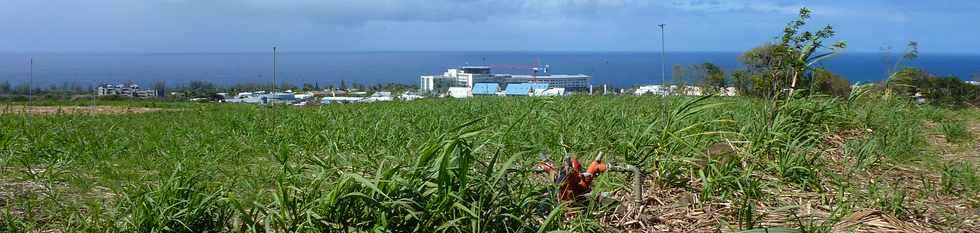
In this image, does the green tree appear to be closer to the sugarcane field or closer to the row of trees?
the row of trees

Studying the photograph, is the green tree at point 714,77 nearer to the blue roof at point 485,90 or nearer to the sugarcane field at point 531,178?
the blue roof at point 485,90

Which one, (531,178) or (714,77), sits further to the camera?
(714,77)

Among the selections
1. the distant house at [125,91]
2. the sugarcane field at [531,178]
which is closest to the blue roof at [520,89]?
the sugarcane field at [531,178]

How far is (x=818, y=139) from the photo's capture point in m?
4.36

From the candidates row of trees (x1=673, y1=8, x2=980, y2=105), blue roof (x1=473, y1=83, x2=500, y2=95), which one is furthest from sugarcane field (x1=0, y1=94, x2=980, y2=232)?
blue roof (x1=473, y1=83, x2=500, y2=95)

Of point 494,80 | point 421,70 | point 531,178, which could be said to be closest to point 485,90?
point 494,80

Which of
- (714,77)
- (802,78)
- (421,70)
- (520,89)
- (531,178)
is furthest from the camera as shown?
(421,70)

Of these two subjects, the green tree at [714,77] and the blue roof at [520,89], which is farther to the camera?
the blue roof at [520,89]

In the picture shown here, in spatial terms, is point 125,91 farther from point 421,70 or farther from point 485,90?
point 421,70

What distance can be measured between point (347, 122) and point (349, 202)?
4.12 metres

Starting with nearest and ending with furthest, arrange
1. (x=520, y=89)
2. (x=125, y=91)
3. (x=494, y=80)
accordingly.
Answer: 1. (x=520, y=89)
2. (x=494, y=80)
3. (x=125, y=91)

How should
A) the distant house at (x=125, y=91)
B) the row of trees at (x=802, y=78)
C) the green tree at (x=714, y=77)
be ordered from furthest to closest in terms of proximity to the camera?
the distant house at (x=125, y=91) < the green tree at (x=714, y=77) < the row of trees at (x=802, y=78)

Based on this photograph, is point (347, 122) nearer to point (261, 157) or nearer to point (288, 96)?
point (261, 157)

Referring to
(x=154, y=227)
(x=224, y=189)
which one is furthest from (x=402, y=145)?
(x=154, y=227)
